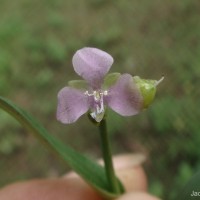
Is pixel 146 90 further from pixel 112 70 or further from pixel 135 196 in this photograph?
pixel 112 70

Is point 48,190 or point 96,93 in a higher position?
point 96,93

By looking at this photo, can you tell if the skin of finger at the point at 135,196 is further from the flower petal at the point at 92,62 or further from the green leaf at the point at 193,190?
the flower petal at the point at 92,62

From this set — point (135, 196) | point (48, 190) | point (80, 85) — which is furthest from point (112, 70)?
point (80, 85)

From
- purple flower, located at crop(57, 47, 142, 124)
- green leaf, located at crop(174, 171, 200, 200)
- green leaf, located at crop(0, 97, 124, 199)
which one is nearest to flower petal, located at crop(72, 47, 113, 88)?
purple flower, located at crop(57, 47, 142, 124)

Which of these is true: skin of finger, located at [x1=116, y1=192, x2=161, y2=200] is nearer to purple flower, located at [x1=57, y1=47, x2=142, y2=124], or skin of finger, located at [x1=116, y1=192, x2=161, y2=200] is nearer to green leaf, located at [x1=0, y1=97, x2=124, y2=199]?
green leaf, located at [x1=0, y1=97, x2=124, y2=199]

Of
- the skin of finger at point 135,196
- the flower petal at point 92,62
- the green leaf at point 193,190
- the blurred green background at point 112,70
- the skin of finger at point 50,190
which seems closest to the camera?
the flower petal at point 92,62

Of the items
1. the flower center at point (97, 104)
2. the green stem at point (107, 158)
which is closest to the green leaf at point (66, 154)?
the green stem at point (107, 158)
